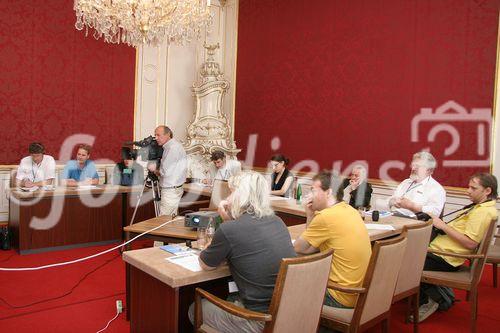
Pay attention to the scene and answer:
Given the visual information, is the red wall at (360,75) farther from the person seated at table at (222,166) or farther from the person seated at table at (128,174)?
the person seated at table at (128,174)

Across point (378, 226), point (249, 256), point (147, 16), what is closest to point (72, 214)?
point (147, 16)

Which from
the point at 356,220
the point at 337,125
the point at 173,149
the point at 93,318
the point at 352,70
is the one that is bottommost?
the point at 93,318

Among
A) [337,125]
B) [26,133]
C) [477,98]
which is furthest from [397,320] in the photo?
[26,133]

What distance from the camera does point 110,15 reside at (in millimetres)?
4980

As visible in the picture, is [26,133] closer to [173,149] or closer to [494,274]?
[173,149]

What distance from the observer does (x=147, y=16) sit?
4.91 metres

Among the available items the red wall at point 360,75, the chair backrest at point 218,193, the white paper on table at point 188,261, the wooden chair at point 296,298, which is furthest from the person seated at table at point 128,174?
the wooden chair at point 296,298

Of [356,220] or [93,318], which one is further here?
[93,318]

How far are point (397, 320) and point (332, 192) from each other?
1481 millimetres

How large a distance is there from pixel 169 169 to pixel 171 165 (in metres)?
0.05

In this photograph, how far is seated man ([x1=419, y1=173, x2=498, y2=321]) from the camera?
3393 millimetres

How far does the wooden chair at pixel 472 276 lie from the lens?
3.25 m

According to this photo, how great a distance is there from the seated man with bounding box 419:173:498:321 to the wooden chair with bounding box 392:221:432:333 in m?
0.44

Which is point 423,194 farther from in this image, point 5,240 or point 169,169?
point 5,240
